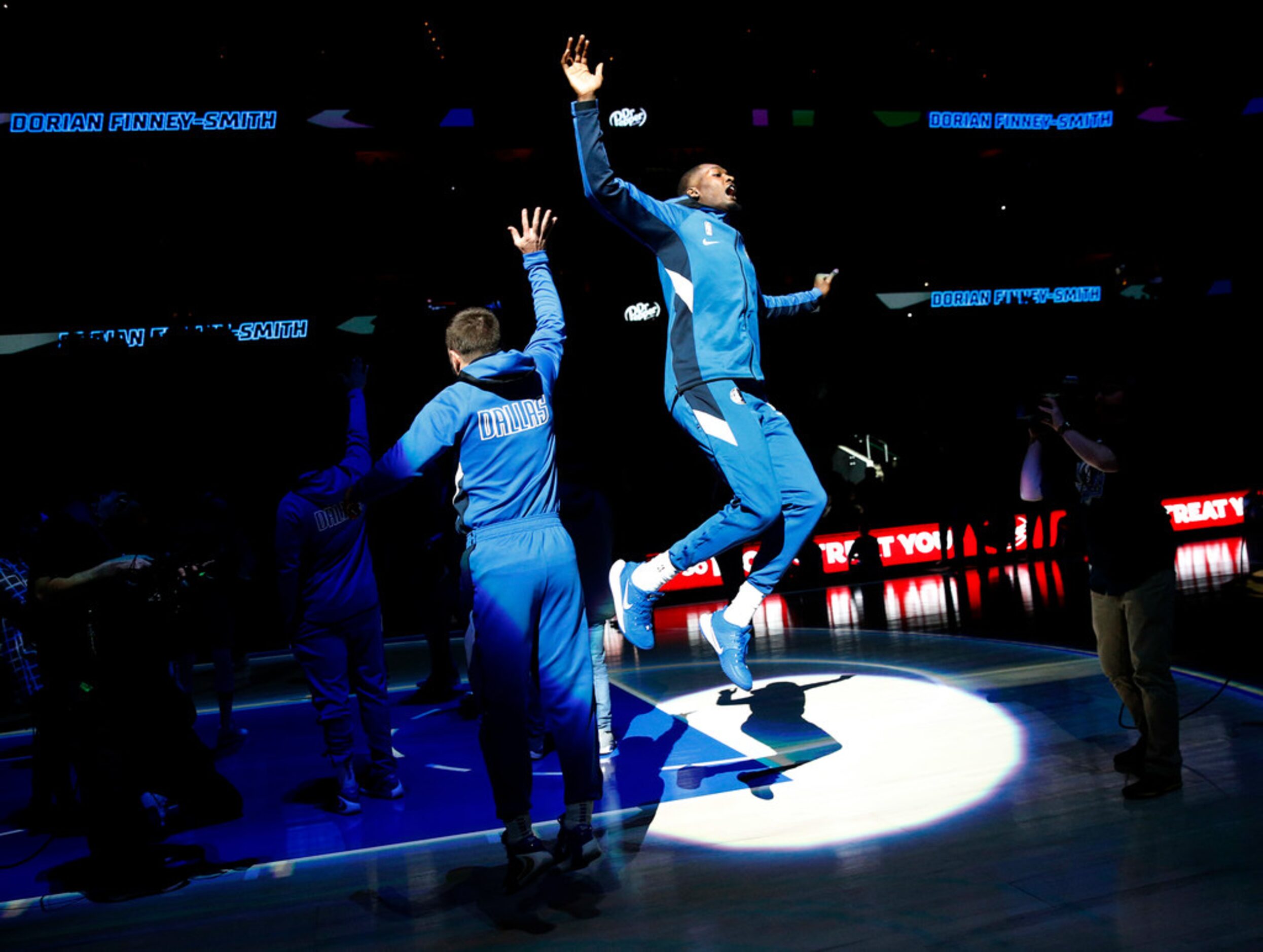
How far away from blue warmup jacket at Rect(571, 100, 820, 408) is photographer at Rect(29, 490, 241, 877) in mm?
2284

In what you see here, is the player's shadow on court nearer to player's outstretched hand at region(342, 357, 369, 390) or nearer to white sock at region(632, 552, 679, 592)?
white sock at region(632, 552, 679, 592)

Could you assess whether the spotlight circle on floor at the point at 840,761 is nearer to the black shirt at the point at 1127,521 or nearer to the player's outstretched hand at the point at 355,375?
the black shirt at the point at 1127,521

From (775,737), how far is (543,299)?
2654mm

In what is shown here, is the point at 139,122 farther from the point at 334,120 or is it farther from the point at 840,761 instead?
the point at 840,761

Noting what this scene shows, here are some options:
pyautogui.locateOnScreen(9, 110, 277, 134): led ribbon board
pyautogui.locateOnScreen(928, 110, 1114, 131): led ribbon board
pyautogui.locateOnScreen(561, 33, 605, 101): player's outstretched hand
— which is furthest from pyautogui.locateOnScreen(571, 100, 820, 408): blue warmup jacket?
pyautogui.locateOnScreen(928, 110, 1114, 131): led ribbon board

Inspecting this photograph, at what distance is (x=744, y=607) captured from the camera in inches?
154

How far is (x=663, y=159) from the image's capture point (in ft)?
50.0

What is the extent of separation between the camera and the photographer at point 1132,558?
3.83 metres

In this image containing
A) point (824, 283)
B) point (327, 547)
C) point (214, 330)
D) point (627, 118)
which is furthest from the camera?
point (627, 118)

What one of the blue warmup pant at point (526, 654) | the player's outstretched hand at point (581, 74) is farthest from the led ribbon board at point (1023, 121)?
the blue warmup pant at point (526, 654)

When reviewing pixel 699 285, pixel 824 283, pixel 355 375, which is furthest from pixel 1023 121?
pixel 355 375

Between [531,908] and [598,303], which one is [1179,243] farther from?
[531,908]

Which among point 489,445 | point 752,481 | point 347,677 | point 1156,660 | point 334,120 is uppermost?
point 334,120

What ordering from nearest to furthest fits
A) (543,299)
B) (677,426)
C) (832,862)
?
(832,862)
(543,299)
(677,426)
